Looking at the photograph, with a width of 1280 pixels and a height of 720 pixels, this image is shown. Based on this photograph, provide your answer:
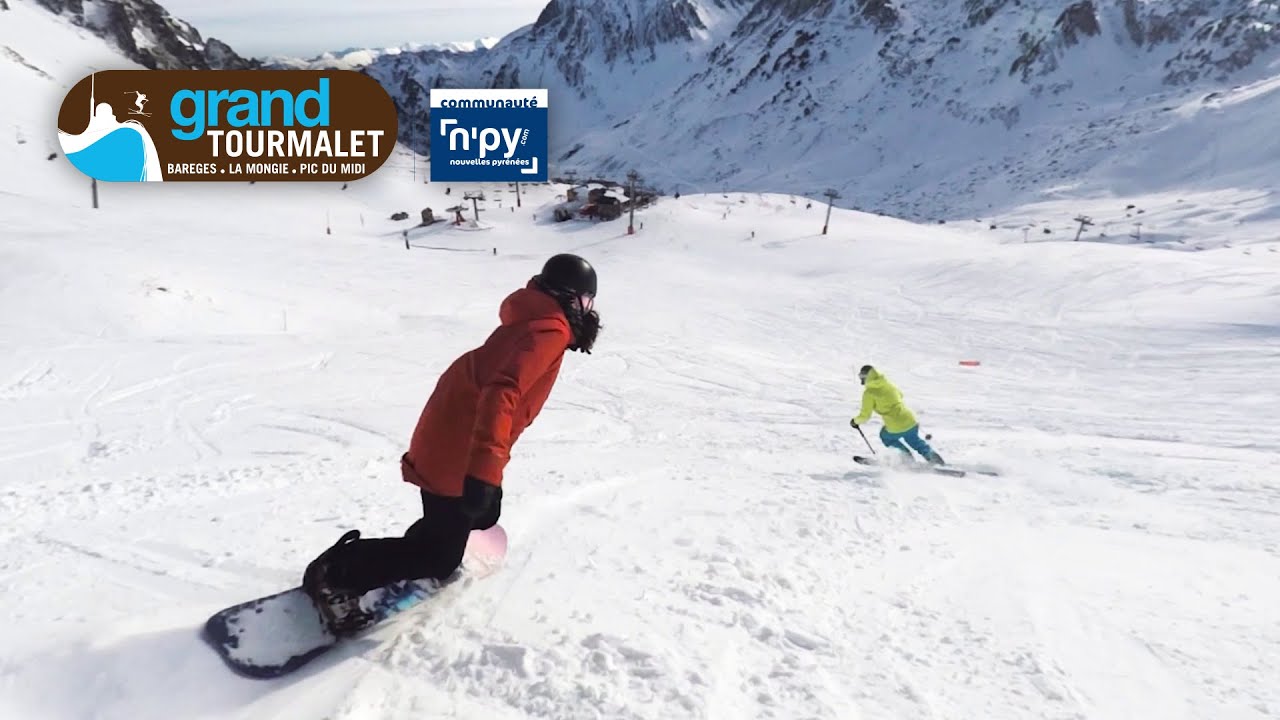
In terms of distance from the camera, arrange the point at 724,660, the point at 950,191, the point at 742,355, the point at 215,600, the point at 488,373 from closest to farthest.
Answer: the point at 488,373 → the point at 724,660 → the point at 215,600 → the point at 742,355 → the point at 950,191

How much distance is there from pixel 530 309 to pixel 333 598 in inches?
68.1

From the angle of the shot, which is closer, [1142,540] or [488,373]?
[488,373]

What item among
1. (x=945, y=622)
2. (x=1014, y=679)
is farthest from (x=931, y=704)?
(x=945, y=622)

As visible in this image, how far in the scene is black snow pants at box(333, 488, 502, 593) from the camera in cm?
332

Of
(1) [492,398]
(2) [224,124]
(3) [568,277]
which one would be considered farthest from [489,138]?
(1) [492,398]

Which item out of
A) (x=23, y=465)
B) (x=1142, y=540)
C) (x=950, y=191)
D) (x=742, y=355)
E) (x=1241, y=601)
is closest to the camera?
(x=1241, y=601)

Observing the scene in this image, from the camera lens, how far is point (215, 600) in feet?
12.8

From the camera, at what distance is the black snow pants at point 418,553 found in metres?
3.32

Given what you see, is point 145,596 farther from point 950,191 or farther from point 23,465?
point 950,191

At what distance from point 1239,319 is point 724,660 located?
2009 cm

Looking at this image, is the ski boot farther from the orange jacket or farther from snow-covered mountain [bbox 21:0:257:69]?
snow-covered mountain [bbox 21:0:257:69]

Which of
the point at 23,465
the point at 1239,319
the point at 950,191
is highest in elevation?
the point at 950,191

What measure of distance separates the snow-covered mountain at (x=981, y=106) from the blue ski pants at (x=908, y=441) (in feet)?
215

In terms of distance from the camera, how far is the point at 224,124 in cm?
2552
